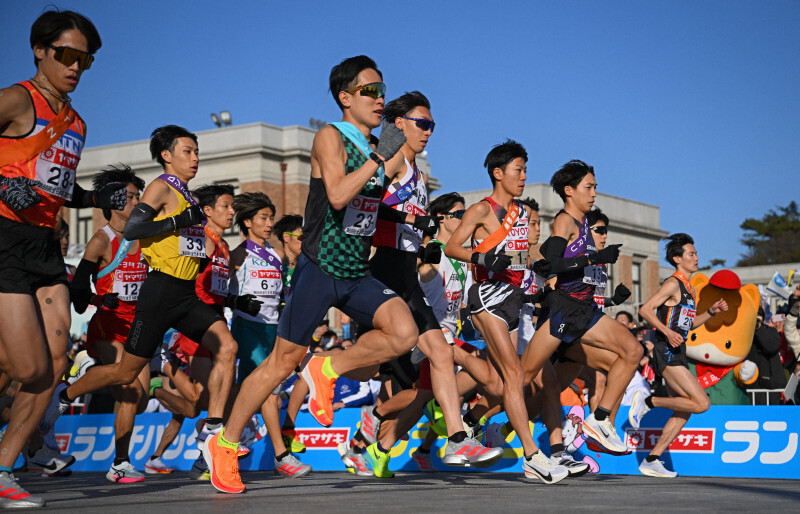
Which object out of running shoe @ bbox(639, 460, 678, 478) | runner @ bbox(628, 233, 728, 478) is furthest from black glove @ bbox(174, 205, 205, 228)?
running shoe @ bbox(639, 460, 678, 478)

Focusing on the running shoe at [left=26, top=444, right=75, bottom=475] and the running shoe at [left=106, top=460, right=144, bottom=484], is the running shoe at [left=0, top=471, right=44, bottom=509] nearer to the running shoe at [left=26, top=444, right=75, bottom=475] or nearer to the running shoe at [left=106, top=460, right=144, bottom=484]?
the running shoe at [left=106, top=460, right=144, bottom=484]

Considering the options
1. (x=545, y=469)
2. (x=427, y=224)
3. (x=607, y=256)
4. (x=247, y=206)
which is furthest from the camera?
(x=247, y=206)

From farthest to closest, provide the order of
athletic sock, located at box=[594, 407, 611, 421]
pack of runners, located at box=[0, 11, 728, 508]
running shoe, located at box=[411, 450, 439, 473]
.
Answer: running shoe, located at box=[411, 450, 439, 473]
athletic sock, located at box=[594, 407, 611, 421]
pack of runners, located at box=[0, 11, 728, 508]

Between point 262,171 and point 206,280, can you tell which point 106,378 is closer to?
point 206,280

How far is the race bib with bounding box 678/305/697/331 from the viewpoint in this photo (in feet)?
32.3

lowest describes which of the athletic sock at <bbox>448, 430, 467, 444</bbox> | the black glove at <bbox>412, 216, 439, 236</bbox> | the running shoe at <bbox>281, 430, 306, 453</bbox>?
the running shoe at <bbox>281, 430, 306, 453</bbox>

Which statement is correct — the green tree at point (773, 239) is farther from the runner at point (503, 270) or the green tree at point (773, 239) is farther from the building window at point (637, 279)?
the runner at point (503, 270)

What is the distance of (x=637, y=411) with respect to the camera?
1010 centimetres

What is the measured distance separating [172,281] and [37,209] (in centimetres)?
201

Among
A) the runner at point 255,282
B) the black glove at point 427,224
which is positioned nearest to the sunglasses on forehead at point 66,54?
the black glove at point 427,224

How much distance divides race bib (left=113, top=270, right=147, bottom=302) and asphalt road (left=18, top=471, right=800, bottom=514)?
71.4 inches

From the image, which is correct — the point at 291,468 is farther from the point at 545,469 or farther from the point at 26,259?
the point at 26,259

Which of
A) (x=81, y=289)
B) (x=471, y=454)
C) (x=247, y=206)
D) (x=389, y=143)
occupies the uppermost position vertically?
(x=247, y=206)

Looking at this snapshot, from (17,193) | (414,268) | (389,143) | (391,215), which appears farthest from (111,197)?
(414,268)
